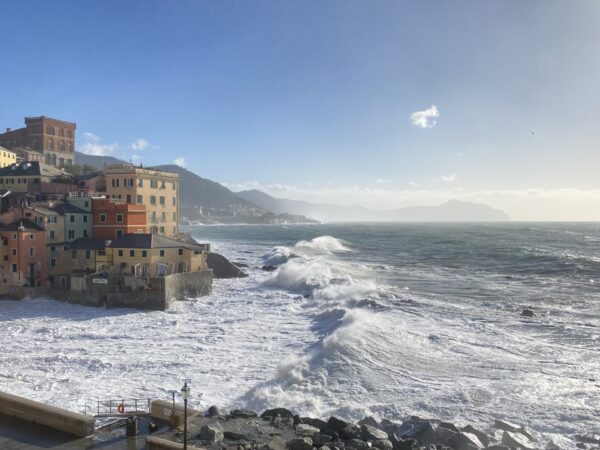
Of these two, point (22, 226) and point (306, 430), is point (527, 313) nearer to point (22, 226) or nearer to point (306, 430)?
point (306, 430)

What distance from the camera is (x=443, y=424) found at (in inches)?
803

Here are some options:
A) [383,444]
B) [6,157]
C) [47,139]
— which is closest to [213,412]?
[383,444]

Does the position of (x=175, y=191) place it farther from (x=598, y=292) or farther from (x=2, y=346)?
(x=598, y=292)

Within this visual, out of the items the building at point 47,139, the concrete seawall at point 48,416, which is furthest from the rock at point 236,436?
the building at point 47,139

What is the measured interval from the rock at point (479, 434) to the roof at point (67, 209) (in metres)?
45.0

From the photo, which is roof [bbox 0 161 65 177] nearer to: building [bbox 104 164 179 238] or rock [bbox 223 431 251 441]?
building [bbox 104 164 179 238]

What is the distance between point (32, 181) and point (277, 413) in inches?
2133

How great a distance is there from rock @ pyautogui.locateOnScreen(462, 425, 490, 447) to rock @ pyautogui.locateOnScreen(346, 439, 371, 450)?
14.8ft

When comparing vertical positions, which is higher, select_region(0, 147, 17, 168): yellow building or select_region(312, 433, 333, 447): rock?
select_region(0, 147, 17, 168): yellow building

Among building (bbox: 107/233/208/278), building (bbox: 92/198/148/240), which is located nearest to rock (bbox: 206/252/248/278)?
building (bbox: 92/198/148/240)

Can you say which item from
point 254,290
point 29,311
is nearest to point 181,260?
point 254,290

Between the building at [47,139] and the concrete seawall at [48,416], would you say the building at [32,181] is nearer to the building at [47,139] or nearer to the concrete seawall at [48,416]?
the building at [47,139]

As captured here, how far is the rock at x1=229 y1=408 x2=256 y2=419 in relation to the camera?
2125cm

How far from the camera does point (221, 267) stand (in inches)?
2576
